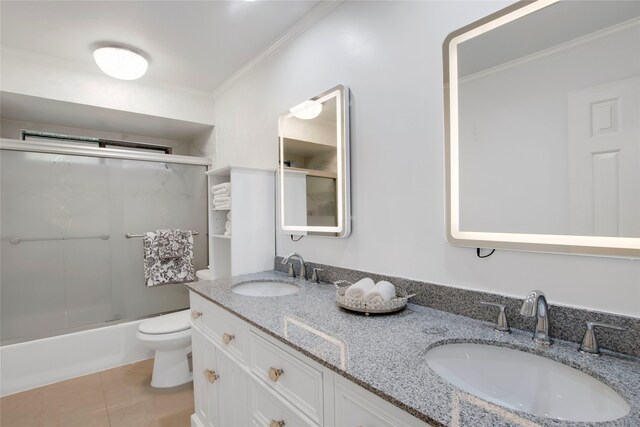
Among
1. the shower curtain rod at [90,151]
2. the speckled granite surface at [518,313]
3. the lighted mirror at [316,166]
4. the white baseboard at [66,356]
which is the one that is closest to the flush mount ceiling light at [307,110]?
the lighted mirror at [316,166]

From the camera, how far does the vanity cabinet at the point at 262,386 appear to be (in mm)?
776

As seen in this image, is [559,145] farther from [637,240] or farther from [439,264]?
[439,264]

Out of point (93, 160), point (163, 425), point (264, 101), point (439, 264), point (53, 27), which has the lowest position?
point (163, 425)

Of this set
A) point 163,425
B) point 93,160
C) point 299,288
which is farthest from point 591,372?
point 93,160

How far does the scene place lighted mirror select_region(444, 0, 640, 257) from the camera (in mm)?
823

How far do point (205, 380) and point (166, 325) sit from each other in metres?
0.81

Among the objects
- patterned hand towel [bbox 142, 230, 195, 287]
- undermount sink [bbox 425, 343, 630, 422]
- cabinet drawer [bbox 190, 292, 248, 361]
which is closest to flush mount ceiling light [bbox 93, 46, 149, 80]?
patterned hand towel [bbox 142, 230, 195, 287]

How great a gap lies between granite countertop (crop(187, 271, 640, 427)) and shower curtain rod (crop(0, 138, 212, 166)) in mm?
2065

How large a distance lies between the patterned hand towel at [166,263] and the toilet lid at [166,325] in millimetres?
395


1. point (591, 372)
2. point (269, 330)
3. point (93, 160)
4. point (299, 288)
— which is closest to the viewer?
point (591, 372)

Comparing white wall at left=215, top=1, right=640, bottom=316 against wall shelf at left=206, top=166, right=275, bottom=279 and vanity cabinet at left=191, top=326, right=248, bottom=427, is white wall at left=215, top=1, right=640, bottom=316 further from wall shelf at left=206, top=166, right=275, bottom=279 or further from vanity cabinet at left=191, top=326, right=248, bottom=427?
vanity cabinet at left=191, top=326, right=248, bottom=427

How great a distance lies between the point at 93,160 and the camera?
2719 millimetres

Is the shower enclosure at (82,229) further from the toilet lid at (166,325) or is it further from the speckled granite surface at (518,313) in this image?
the speckled granite surface at (518,313)

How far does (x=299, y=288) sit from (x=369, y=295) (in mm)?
566
